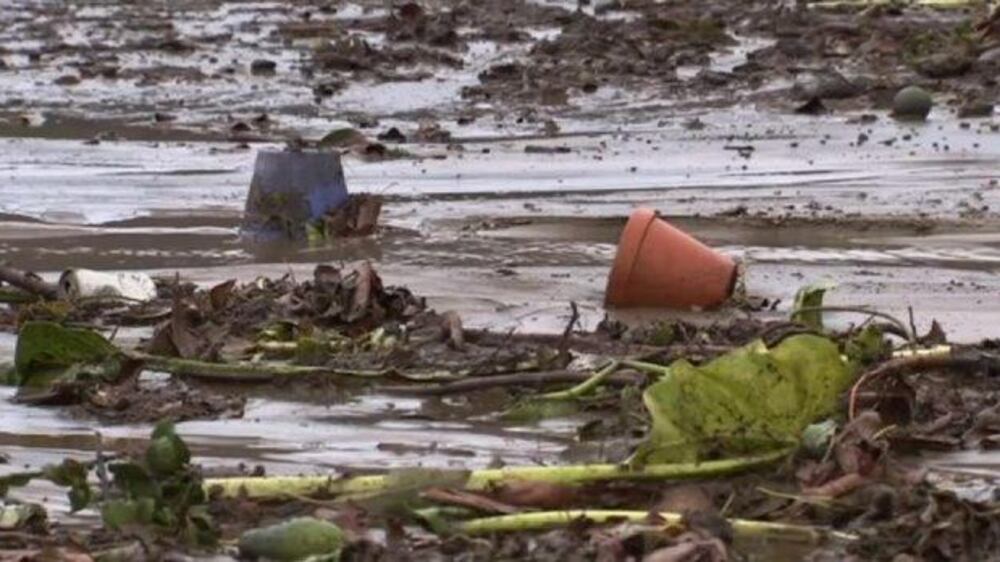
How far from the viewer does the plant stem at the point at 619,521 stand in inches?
151

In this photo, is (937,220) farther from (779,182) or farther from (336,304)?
(336,304)

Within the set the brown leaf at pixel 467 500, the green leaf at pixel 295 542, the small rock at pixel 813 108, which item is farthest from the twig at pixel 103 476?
the small rock at pixel 813 108

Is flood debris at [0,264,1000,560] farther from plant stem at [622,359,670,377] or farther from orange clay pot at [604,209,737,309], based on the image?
orange clay pot at [604,209,737,309]

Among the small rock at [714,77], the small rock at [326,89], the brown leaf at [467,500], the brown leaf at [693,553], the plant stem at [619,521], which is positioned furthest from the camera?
the small rock at [326,89]

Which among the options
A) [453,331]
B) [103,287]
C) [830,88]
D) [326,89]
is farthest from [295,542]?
[326,89]

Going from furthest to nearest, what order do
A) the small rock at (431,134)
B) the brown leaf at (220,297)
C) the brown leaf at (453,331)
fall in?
the small rock at (431,134) → the brown leaf at (220,297) → the brown leaf at (453,331)

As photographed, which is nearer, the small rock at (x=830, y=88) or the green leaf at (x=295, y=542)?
the green leaf at (x=295, y=542)

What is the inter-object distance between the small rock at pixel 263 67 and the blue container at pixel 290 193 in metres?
6.96

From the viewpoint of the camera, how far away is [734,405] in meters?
4.23

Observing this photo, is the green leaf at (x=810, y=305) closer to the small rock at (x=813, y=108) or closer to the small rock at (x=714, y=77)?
the small rock at (x=813, y=108)

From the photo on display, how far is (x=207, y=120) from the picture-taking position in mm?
12773

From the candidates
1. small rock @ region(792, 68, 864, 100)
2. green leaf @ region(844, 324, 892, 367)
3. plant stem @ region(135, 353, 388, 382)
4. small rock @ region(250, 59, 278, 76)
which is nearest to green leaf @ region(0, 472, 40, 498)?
plant stem @ region(135, 353, 388, 382)

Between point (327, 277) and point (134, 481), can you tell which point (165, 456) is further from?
point (327, 277)

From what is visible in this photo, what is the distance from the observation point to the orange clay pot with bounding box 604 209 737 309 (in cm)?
633
